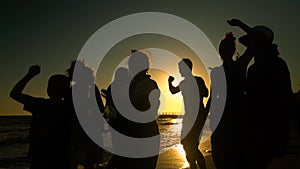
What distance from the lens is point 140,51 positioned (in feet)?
17.6

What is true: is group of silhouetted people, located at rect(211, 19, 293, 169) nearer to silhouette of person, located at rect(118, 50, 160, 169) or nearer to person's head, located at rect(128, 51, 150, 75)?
silhouette of person, located at rect(118, 50, 160, 169)

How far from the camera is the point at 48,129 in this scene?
4.44 meters

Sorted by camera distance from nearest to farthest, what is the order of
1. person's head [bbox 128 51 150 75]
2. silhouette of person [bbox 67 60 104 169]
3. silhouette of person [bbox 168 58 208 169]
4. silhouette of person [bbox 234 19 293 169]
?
silhouette of person [bbox 234 19 293 169]
person's head [bbox 128 51 150 75]
silhouette of person [bbox 67 60 104 169]
silhouette of person [bbox 168 58 208 169]

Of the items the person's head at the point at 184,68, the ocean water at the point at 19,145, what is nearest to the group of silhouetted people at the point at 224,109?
the person's head at the point at 184,68

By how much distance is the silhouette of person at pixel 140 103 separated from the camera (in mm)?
5098

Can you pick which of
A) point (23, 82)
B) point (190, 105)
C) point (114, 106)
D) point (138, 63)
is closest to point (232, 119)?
point (138, 63)

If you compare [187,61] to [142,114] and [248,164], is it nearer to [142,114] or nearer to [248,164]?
[142,114]

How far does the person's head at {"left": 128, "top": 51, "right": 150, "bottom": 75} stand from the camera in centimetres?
529

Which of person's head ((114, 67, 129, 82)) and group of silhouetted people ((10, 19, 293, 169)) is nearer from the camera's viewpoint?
group of silhouetted people ((10, 19, 293, 169))

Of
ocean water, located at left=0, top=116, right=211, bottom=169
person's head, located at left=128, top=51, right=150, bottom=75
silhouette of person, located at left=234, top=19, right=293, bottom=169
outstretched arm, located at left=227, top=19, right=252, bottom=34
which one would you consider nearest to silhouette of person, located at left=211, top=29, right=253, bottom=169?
silhouette of person, located at left=234, top=19, right=293, bottom=169

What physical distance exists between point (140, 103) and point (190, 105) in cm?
208

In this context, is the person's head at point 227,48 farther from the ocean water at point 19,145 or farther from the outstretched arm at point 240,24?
the ocean water at point 19,145

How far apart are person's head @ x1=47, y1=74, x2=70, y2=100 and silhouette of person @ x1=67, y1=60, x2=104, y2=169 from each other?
0.57 m

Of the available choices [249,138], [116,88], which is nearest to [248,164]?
[249,138]
